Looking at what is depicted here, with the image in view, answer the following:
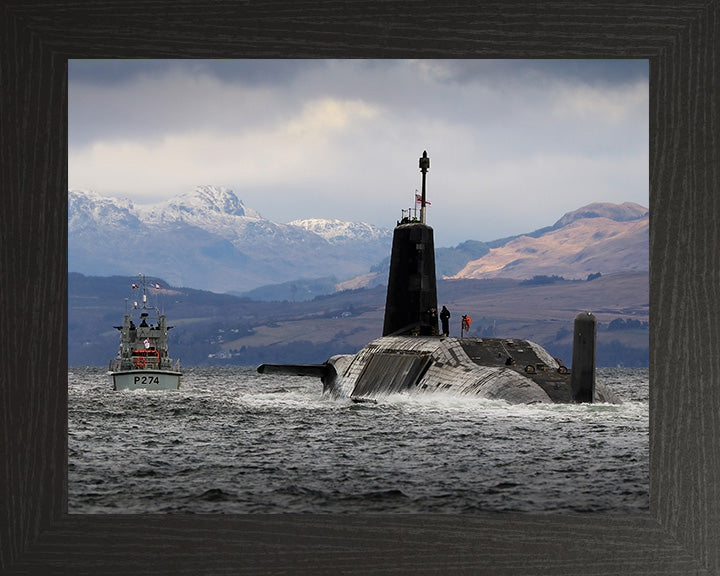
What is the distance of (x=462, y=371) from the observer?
26.9 meters

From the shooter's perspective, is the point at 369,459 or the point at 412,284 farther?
the point at 412,284

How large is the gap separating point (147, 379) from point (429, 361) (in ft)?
67.8

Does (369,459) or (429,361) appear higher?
(429,361)

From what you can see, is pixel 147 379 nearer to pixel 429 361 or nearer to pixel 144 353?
pixel 144 353

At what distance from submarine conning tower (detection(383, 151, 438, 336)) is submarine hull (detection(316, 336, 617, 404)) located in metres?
0.75

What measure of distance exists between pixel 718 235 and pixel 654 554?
7.67 feet

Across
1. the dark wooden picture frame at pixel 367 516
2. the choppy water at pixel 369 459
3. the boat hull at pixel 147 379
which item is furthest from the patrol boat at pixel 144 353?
the dark wooden picture frame at pixel 367 516

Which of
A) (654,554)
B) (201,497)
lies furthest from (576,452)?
(654,554)

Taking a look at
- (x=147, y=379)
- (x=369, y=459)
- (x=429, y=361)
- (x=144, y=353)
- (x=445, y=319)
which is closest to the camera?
(x=369, y=459)

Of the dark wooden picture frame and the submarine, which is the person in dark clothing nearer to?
the submarine

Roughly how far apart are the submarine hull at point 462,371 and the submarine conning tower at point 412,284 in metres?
0.75

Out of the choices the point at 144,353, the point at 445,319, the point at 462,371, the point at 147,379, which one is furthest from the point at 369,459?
the point at 144,353

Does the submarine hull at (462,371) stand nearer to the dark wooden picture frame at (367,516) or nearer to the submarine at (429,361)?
the submarine at (429,361)

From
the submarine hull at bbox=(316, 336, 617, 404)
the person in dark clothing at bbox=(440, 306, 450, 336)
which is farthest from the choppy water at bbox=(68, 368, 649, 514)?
the person in dark clothing at bbox=(440, 306, 450, 336)
